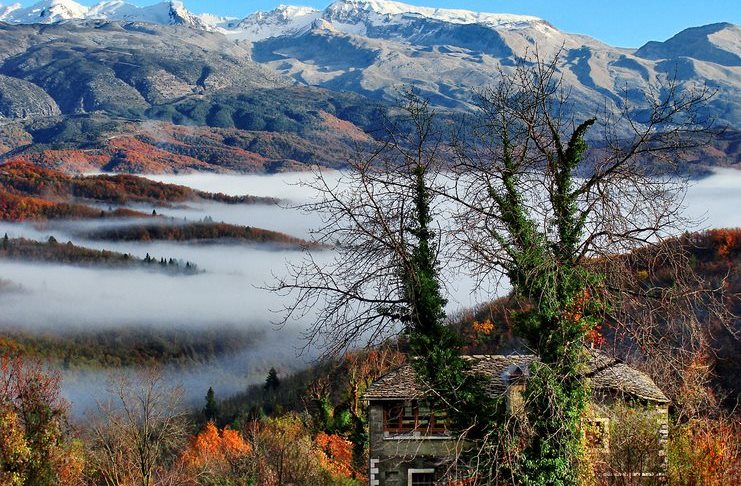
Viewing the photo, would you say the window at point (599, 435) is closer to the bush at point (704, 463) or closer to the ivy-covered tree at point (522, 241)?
the bush at point (704, 463)

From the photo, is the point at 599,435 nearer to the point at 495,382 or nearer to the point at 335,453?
the point at 495,382

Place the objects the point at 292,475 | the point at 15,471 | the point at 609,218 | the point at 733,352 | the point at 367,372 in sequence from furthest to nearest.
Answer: the point at 733,352
the point at 367,372
the point at 292,475
the point at 15,471
the point at 609,218

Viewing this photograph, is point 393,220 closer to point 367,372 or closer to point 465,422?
point 465,422

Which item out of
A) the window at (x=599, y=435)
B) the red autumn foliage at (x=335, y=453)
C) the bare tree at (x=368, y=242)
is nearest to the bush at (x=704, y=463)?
the window at (x=599, y=435)

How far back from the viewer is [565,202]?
632 inches

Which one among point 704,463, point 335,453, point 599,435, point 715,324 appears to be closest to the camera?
point 704,463

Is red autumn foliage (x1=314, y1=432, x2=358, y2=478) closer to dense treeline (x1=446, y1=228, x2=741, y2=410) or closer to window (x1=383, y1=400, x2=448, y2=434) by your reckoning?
dense treeline (x1=446, y1=228, x2=741, y2=410)

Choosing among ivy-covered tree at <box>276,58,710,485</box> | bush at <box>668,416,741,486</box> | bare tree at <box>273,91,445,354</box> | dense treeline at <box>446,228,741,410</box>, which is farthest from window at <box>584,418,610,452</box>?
dense treeline at <box>446,228,741,410</box>

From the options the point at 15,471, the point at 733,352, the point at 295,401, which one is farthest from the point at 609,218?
the point at 295,401

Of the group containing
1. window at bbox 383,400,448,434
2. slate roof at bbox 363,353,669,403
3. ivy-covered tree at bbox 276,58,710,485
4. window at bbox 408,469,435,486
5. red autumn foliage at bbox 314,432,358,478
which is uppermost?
ivy-covered tree at bbox 276,58,710,485

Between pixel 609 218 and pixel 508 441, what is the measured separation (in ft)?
15.2

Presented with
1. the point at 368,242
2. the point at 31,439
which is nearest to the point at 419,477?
the point at 368,242

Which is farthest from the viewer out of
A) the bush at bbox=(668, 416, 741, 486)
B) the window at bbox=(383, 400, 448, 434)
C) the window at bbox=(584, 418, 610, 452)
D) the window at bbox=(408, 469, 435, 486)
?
the window at bbox=(383, 400, 448, 434)

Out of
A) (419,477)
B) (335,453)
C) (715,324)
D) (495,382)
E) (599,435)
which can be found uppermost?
(715,324)
